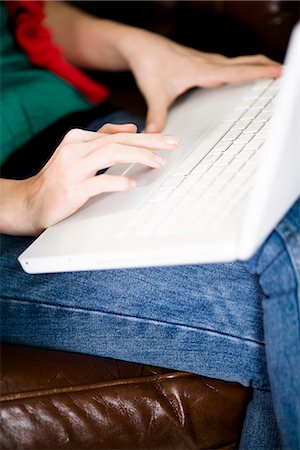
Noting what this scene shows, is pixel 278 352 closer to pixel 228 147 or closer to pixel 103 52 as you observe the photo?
pixel 228 147

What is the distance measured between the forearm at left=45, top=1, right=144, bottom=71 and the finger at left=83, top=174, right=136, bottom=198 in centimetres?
47

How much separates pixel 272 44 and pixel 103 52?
0.32m

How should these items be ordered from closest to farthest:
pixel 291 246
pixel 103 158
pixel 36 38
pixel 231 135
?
pixel 291 246 < pixel 103 158 < pixel 231 135 < pixel 36 38

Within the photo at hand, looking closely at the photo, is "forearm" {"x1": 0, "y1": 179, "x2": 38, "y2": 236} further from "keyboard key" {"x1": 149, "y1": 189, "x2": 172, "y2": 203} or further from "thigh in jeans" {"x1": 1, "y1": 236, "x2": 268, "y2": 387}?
"keyboard key" {"x1": 149, "y1": 189, "x2": 172, "y2": 203}

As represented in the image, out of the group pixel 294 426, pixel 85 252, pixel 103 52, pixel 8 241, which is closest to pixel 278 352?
pixel 294 426

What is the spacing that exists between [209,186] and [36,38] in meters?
0.60

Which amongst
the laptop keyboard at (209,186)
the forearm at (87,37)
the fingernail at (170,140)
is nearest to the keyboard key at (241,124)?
the laptop keyboard at (209,186)

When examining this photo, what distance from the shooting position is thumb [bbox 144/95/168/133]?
993 millimetres

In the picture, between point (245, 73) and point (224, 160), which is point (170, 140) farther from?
point (245, 73)

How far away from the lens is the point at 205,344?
2.51 ft

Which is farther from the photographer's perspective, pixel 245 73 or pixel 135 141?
pixel 245 73

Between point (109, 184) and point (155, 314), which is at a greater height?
point (109, 184)

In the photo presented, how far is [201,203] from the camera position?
0.65 meters

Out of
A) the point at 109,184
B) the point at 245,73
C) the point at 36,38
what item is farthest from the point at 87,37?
the point at 109,184
